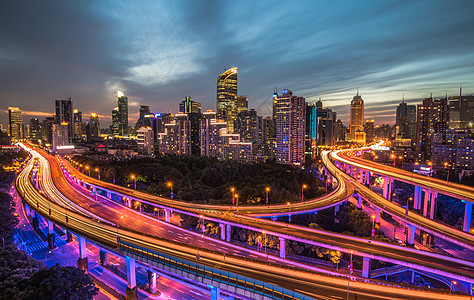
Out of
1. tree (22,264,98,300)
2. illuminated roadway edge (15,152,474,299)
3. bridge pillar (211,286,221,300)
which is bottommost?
bridge pillar (211,286,221,300)

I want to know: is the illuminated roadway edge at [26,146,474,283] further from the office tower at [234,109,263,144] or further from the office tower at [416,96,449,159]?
the office tower at [234,109,263,144]

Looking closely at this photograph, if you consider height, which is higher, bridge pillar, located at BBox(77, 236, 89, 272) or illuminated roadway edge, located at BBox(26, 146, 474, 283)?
illuminated roadway edge, located at BBox(26, 146, 474, 283)

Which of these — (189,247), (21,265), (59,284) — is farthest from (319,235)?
(21,265)

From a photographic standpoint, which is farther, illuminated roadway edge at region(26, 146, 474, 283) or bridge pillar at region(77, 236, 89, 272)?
bridge pillar at region(77, 236, 89, 272)

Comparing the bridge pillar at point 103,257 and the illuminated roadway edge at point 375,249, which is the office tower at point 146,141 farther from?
the illuminated roadway edge at point 375,249

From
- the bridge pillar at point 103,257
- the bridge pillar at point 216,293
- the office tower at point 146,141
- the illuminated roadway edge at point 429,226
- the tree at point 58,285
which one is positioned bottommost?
the bridge pillar at point 103,257

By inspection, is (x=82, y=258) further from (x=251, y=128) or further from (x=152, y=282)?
(x=251, y=128)

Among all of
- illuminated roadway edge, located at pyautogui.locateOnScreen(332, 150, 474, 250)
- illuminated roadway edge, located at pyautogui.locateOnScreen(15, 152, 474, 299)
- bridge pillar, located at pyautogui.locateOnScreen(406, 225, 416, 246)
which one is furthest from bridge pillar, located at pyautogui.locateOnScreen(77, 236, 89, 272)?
bridge pillar, located at pyautogui.locateOnScreen(406, 225, 416, 246)

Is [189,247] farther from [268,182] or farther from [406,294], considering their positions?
[268,182]

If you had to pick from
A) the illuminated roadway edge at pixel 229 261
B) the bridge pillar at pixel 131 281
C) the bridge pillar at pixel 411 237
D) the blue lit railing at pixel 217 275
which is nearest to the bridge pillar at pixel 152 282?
the bridge pillar at pixel 131 281
